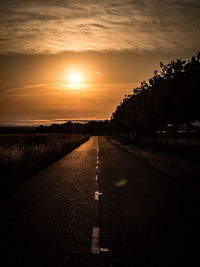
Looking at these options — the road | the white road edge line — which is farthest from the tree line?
the white road edge line

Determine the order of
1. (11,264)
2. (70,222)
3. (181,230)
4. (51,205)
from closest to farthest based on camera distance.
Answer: (11,264) → (181,230) → (70,222) → (51,205)

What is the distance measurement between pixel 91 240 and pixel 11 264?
4.82ft

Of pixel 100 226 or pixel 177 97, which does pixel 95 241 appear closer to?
pixel 100 226

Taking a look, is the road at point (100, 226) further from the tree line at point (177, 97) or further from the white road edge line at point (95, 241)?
the tree line at point (177, 97)

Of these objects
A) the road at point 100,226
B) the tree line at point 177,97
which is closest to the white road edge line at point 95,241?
the road at point 100,226

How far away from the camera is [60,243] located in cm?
478

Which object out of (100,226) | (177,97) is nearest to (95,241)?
(100,226)

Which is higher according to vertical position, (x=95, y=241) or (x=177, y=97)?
(x=177, y=97)

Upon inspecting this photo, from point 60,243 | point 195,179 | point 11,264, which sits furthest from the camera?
point 195,179

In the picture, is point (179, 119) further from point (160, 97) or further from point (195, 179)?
point (195, 179)

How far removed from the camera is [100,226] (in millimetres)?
5719

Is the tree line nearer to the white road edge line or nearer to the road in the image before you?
the road

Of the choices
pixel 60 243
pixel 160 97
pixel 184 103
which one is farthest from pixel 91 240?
pixel 160 97

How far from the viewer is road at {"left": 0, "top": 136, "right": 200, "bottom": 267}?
13.9 ft
